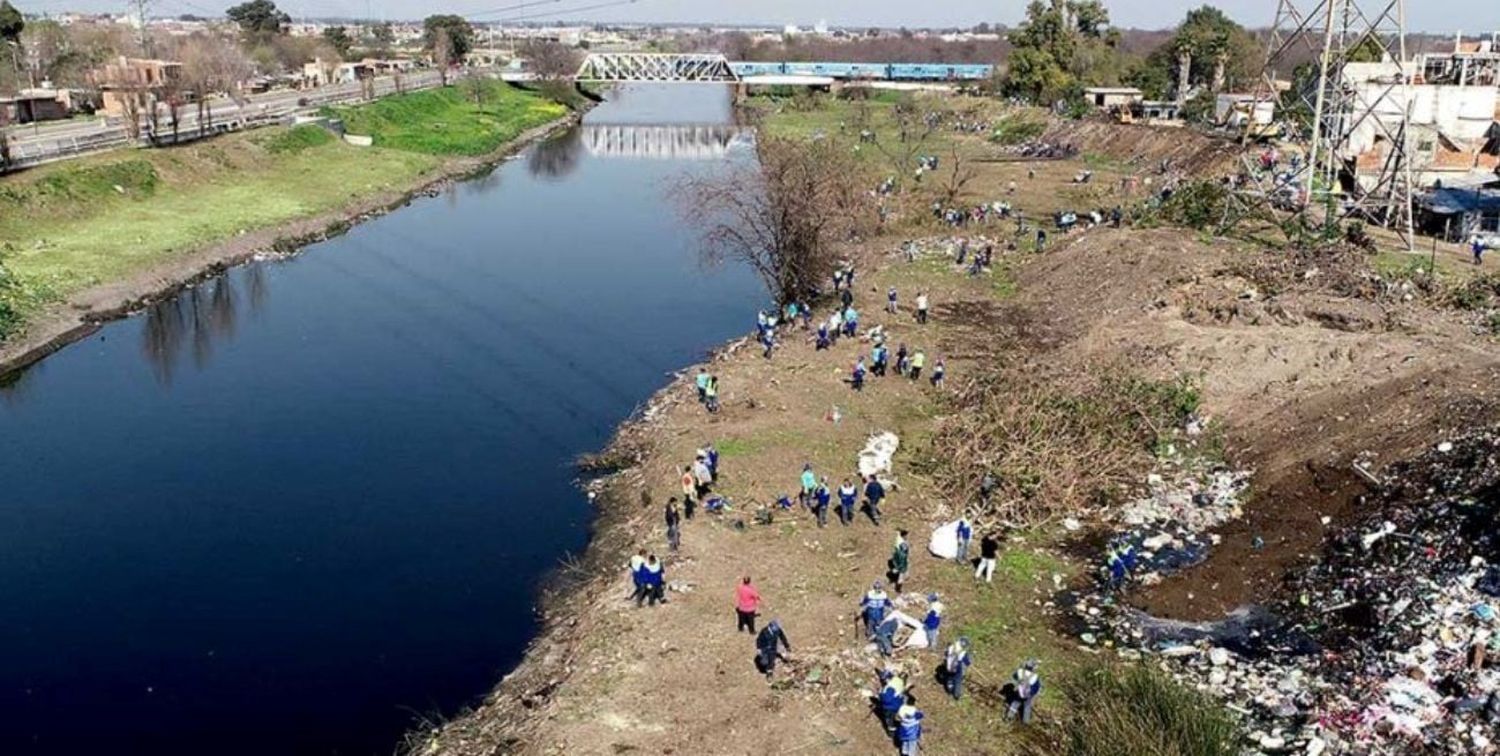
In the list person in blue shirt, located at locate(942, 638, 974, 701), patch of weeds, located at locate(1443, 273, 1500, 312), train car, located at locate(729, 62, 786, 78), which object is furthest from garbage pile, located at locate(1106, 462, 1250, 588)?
train car, located at locate(729, 62, 786, 78)

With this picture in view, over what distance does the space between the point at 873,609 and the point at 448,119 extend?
261 ft

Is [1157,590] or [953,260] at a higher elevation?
[953,260]

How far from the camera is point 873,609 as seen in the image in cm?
1661

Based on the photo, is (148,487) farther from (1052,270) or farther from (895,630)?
(1052,270)

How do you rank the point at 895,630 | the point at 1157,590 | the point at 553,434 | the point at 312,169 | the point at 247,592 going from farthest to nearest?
1. the point at 312,169
2. the point at 553,434
3. the point at 247,592
4. the point at 1157,590
5. the point at 895,630

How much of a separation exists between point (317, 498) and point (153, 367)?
12.3m

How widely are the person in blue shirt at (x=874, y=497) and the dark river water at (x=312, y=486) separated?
Answer: 5.78 meters

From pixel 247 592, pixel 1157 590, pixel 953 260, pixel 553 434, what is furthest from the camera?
pixel 953 260

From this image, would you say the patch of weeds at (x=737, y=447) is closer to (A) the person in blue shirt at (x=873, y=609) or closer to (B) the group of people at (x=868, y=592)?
(B) the group of people at (x=868, y=592)

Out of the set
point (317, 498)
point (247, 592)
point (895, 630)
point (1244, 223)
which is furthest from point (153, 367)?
point (1244, 223)

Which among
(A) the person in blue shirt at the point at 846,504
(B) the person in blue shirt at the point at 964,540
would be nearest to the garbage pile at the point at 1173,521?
(B) the person in blue shirt at the point at 964,540

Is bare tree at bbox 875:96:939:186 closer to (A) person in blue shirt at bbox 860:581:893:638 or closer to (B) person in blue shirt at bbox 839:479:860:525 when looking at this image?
(B) person in blue shirt at bbox 839:479:860:525

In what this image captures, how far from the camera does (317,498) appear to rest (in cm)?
2386

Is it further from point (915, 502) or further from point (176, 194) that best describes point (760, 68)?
point (915, 502)
